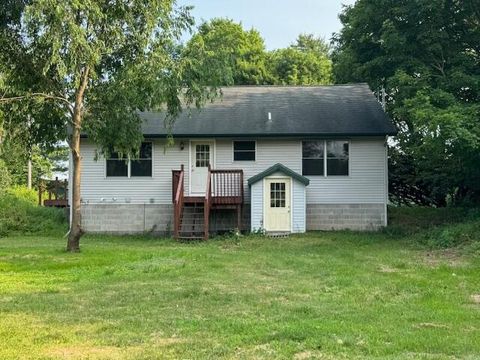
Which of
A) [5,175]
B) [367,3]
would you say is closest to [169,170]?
[367,3]

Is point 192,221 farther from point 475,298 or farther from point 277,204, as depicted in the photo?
point 475,298

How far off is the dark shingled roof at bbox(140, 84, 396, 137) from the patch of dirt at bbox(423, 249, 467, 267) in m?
6.19

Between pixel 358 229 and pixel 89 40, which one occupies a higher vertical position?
pixel 89 40

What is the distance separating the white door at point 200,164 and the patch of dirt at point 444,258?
863cm

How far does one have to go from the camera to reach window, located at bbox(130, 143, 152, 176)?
19562 millimetres

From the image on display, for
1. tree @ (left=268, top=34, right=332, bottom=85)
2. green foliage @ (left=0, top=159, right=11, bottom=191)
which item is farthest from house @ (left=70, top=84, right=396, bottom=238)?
tree @ (left=268, top=34, right=332, bottom=85)

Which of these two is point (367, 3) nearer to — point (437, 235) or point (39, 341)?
point (437, 235)

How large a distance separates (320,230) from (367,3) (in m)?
8.17

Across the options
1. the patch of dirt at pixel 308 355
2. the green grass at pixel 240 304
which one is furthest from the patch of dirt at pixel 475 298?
the patch of dirt at pixel 308 355

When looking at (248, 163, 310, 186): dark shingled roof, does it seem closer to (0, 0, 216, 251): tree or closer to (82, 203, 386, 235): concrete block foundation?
(82, 203, 386, 235): concrete block foundation

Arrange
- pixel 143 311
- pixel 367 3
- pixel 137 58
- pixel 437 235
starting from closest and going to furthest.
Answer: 1. pixel 143 311
2. pixel 137 58
3. pixel 437 235
4. pixel 367 3

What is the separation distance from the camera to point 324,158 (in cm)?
1934

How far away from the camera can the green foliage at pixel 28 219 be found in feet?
68.6

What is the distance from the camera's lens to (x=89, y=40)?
506 inches
